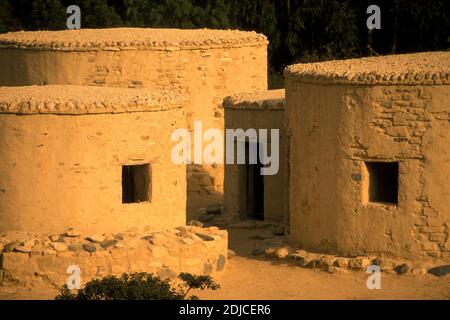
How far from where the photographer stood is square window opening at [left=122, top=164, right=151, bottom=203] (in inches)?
917

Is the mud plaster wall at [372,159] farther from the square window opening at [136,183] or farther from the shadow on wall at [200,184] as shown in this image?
the shadow on wall at [200,184]

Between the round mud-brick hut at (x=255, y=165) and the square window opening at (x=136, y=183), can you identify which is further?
the round mud-brick hut at (x=255, y=165)

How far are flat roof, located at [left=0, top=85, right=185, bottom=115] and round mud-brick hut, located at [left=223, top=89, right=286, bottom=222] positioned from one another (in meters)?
2.49

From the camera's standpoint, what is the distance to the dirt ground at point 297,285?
21.6m

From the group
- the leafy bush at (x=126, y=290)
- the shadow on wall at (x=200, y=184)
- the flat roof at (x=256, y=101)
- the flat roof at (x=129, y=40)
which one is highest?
the flat roof at (x=129, y=40)

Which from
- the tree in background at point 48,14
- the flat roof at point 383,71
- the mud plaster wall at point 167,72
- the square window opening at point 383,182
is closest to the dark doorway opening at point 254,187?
the mud plaster wall at point 167,72

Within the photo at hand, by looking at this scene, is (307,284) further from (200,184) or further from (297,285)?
(200,184)

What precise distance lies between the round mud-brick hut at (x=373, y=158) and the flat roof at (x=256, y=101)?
6.24ft

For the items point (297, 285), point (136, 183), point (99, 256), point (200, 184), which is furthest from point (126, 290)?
point (200, 184)

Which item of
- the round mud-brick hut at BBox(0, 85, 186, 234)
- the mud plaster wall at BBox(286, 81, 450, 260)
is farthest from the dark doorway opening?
the round mud-brick hut at BBox(0, 85, 186, 234)
